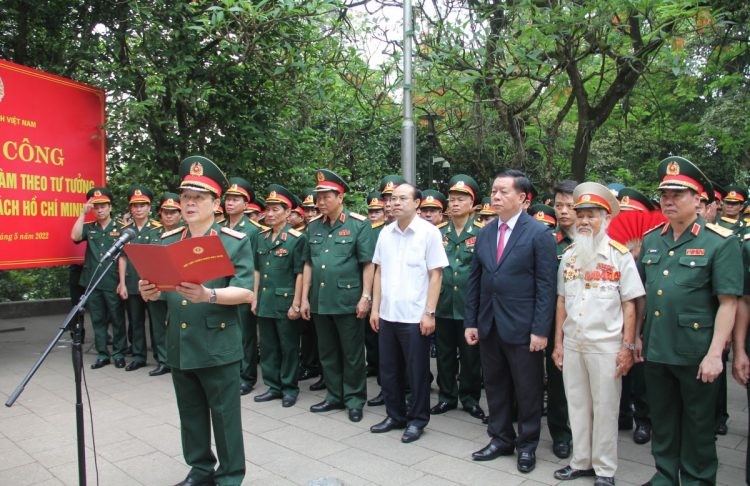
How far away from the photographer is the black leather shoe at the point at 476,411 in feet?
17.5

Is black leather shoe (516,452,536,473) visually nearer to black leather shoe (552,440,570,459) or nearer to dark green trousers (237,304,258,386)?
black leather shoe (552,440,570,459)

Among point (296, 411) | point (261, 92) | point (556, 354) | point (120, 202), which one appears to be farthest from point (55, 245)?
point (556, 354)

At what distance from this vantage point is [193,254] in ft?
9.86

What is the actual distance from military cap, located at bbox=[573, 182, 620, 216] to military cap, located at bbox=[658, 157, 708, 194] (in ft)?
1.08

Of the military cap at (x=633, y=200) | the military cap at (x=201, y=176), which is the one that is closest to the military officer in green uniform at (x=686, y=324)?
the military cap at (x=633, y=200)

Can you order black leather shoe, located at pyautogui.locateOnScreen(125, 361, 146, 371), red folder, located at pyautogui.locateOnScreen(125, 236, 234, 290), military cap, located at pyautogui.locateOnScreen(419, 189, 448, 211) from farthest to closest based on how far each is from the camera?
black leather shoe, located at pyautogui.locateOnScreen(125, 361, 146, 371) → military cap, located at pyautogui.locateOnScreen(419, 189, 448, 211) → red folder, located at pyautogui.locateOnScreen(125, 236, 234, 290)

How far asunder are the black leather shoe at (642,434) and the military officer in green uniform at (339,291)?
2354mm

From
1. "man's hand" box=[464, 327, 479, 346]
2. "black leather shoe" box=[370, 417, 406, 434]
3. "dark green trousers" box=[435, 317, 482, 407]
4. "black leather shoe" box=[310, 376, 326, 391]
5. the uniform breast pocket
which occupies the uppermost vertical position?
the uniform breast pocket

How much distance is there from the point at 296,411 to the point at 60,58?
6.77 meters

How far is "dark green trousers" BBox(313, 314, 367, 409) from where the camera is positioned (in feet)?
17.7

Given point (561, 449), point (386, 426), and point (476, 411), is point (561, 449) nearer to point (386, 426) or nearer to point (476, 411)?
point (476, 411)

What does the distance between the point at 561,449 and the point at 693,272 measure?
1.71 meters

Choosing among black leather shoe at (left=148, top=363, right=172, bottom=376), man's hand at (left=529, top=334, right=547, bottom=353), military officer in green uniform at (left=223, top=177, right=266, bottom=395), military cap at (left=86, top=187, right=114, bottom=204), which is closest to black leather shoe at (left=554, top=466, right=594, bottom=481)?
man's hand at (left=529, top=334, right=547, bottom=353)

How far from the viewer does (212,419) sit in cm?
363
